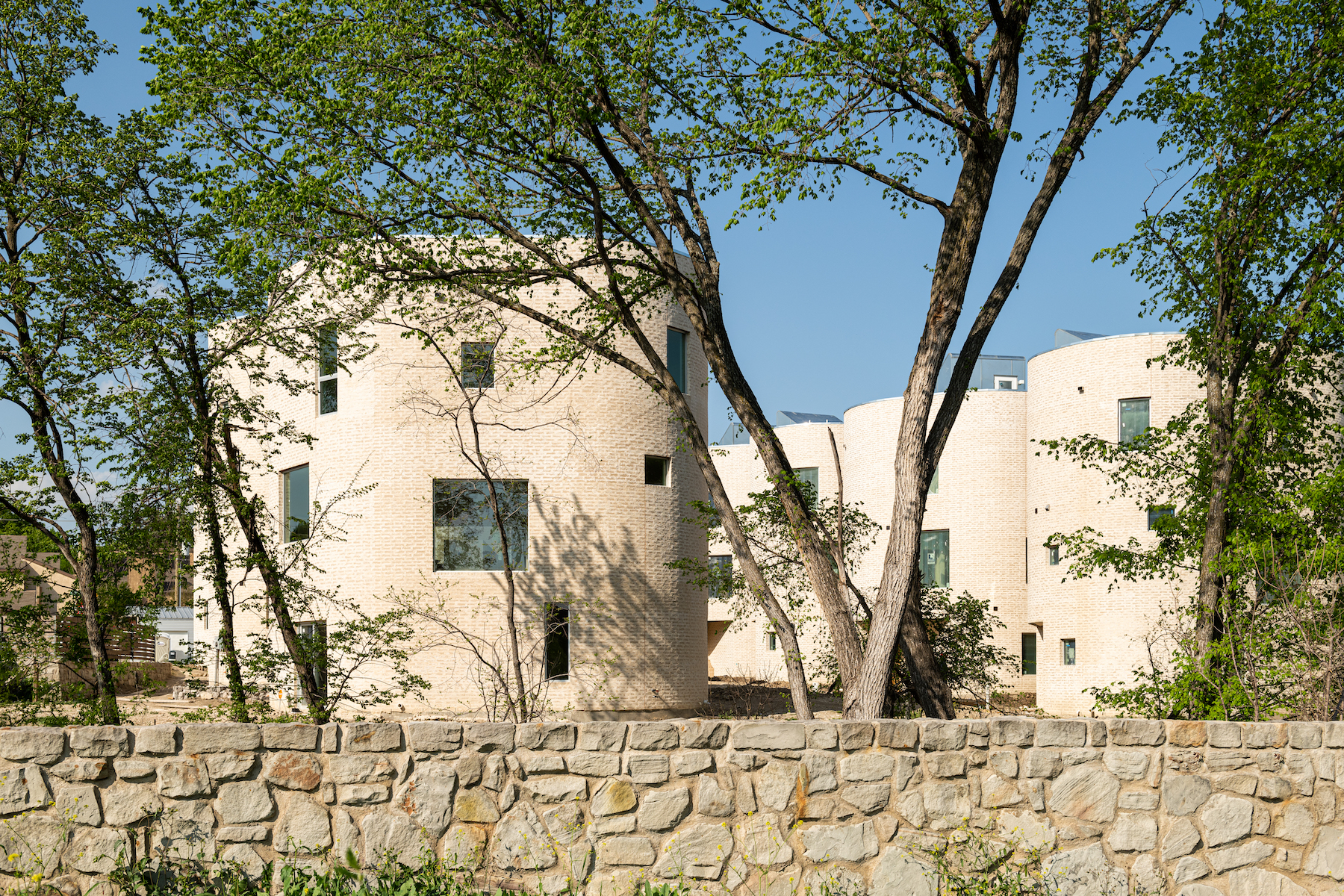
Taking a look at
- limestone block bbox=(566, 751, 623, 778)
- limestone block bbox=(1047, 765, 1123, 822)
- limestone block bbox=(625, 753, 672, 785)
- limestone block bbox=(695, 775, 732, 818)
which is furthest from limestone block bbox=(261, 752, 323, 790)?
limestone block bbox=(1047, 765, 1123, 822)

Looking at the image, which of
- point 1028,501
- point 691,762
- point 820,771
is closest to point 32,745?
point 691,762

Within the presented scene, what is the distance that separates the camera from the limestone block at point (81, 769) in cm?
552

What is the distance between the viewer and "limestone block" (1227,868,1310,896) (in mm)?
6367

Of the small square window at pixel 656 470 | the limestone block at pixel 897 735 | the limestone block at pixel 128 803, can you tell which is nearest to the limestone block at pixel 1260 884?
the limestone block at pixel 897 735

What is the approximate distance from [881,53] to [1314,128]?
553 cm

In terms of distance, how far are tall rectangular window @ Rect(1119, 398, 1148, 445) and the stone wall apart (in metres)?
25.1

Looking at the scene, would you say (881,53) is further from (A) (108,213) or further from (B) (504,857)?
(A) (108,213)

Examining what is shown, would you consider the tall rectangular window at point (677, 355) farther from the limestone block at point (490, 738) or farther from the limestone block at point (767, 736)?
the limestone block at point (490, 738)

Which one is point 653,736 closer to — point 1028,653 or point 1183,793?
point 1183,793

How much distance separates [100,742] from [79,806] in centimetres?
32

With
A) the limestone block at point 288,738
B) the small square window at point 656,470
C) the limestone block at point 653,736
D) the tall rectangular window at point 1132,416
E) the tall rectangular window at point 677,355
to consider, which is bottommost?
the limestone block at point 653,736

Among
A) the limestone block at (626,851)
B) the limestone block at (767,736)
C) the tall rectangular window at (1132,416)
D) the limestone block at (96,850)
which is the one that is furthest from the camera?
the tall rectangular window at (1132,416)

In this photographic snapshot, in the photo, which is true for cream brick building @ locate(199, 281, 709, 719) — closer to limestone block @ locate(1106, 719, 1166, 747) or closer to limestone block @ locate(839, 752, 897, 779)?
limestone block @ locate(839, 752, 897, 779)

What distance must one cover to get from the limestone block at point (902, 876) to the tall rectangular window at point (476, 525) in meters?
14.7
